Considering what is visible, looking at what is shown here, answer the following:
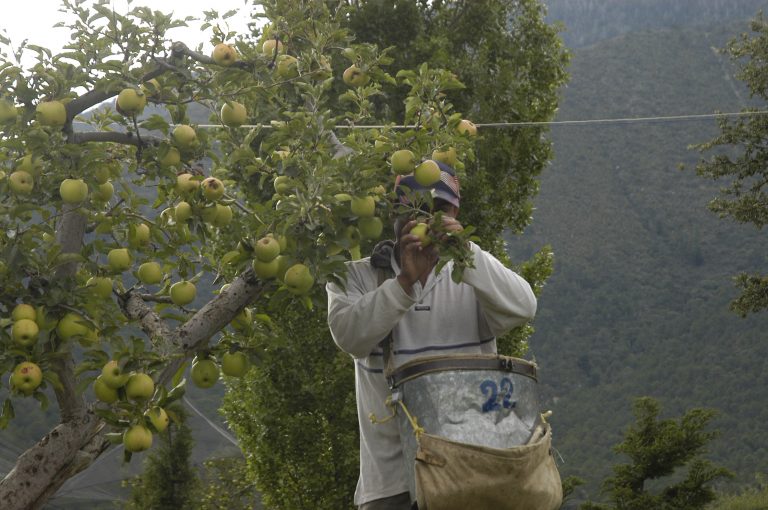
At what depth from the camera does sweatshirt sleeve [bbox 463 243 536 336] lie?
290 cm

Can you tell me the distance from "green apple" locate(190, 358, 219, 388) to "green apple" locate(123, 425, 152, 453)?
364 millimetres

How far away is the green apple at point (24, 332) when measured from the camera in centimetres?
279

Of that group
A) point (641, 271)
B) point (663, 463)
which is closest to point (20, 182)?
point (663, 463)

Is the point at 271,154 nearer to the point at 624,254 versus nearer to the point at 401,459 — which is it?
the point at 401,459

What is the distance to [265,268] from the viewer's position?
113 inches

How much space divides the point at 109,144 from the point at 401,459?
157 cm

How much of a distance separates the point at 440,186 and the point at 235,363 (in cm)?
87

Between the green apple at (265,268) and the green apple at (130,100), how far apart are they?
603 millimetres

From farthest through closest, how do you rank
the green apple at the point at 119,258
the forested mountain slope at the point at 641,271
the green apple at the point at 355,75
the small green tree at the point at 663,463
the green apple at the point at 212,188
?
the forested mountain slope at the point at 641,271, the small green tree at the point at 663,463, the green apple at the point at 355,75, the green apple at the point at 119,258, the green apple at the point at 212,188

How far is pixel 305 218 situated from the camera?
2846 millimetres

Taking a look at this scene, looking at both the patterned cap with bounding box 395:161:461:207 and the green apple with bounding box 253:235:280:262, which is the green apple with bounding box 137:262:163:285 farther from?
the patterned cap with bounding box 395:161:461:207

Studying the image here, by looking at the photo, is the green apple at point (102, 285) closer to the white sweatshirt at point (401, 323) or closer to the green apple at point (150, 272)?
the green apple at point (150, 272)

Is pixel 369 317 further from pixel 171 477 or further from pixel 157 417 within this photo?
pixel 171 477

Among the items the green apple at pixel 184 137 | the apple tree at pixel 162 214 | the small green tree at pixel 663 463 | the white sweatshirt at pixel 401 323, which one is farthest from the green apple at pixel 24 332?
the small green tree at pixel 663 463
